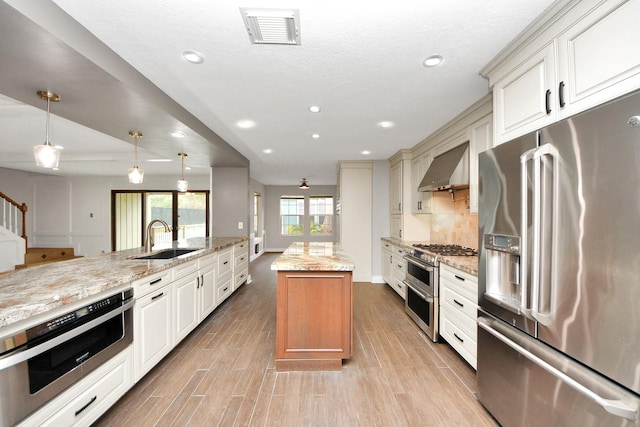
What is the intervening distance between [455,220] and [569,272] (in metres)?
2.46

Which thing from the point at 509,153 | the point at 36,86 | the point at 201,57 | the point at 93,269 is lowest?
the point at 93,269

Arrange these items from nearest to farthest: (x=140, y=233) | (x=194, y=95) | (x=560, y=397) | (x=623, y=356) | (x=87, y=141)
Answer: (x=623, y=356) < (x=560, y=397) < (x=194, y=95) < (x=87, y=141) < (x=140, y=233)

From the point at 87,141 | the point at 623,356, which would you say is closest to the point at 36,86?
the point at 87,141

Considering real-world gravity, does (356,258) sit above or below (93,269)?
below

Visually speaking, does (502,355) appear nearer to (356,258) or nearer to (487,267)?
(487,267)

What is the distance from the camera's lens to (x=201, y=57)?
1734mm

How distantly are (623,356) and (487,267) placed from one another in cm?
71

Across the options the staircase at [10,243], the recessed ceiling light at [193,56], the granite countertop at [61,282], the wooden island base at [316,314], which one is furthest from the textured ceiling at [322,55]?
the staircase at [10,243]

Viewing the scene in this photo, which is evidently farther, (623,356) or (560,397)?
(560,397)

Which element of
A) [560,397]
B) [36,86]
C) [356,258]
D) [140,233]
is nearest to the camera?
[560,397]

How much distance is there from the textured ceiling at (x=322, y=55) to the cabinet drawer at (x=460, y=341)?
218 centimetres

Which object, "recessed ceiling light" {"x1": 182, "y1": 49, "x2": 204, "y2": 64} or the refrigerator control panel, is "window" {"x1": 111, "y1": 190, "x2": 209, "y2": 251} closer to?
"recessed ceiling light" {"x1": 182, "y1": 49, "x2": 204, "y2": 64}

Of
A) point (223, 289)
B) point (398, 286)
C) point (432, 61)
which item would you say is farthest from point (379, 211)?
point (432, 61)

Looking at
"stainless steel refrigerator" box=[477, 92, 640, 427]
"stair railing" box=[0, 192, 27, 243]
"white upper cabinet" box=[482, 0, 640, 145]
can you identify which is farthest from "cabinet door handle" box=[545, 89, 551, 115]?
"stair railing" box=[0, 192, 27, 243]
